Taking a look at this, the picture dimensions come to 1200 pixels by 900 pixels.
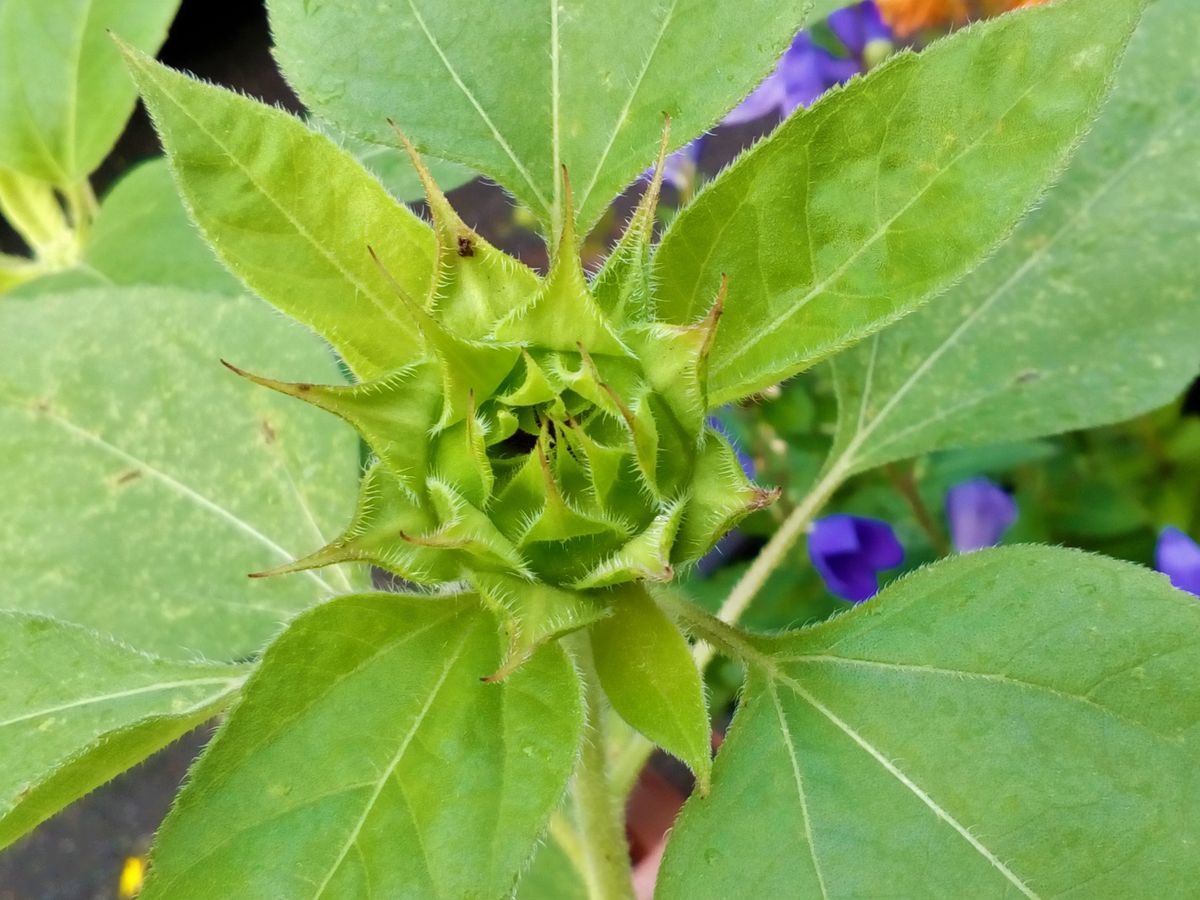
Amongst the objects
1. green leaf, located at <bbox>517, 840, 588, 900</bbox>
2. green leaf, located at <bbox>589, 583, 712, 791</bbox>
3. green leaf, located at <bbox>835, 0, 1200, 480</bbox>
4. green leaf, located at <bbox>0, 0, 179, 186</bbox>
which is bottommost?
green leaf, located at <bbox>517, 840, 588, 900</bbox>

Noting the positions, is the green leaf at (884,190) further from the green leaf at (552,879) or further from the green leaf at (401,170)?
the green leaf at (552,879)

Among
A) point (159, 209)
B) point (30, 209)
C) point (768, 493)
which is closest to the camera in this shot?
point (768, 493)

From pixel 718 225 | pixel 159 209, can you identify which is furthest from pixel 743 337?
pixel 159 209

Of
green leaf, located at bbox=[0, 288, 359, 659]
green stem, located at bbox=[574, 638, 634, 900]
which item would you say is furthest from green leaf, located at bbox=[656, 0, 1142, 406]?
green leaf, located at bbox=[0, 288, 359, 659]

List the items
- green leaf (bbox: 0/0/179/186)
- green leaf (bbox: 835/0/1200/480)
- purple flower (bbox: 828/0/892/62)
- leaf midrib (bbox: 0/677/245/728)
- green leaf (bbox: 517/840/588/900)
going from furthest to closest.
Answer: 1. purple flower (bbox: 828/0/892/62)
2. green leaf (bbox: 517/840/588/900)
3. green leaf (bbox: 0/0/179/186)
4. green leaf (bbox: 835/0/1200/480)
5. leaf midrib (bbox: 0/677/245/728)

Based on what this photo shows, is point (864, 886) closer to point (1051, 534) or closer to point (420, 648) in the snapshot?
point (420, 648)

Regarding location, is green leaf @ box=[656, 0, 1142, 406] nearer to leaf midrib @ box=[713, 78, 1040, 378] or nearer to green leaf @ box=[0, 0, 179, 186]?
leaf midrib @ box=[713, 78, 1040, 378]

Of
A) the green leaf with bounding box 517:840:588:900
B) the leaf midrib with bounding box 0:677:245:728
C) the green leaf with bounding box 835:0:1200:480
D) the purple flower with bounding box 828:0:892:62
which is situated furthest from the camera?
the purple flower with bounding box 828:0:892:62
